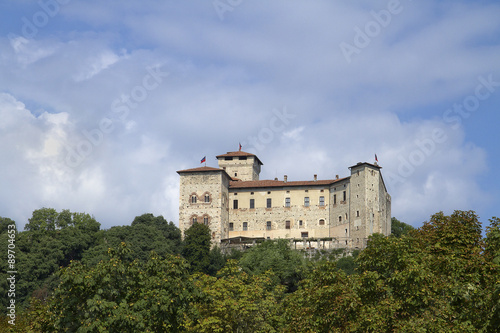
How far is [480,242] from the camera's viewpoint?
110 feet

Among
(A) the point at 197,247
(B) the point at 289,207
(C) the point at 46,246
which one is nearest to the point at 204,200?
(A) the point at 197,247

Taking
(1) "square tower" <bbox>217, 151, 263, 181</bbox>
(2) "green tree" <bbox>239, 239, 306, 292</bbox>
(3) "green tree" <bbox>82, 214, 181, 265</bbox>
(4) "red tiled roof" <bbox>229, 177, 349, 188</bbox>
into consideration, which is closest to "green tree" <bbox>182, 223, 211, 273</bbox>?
(3) "green tree" <bbox>82, 214, 181, 265</bbox>

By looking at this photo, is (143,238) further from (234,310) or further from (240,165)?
(234,310)

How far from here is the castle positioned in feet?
273

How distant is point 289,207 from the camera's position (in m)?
89.8

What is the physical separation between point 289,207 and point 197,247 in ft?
48.8

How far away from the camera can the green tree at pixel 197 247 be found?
7988 cm

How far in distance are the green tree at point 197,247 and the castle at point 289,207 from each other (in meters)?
2.86

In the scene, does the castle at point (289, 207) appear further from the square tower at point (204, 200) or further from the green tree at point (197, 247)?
the green tree at point (197, 247)

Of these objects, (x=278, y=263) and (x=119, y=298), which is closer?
(x=119, y=298)

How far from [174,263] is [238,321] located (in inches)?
203

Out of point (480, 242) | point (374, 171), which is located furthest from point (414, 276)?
point (374, 171)

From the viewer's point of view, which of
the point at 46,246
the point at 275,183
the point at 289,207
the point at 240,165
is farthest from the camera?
the point at 240,165

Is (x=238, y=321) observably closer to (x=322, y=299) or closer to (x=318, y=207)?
Result: (x=322, y=299)
